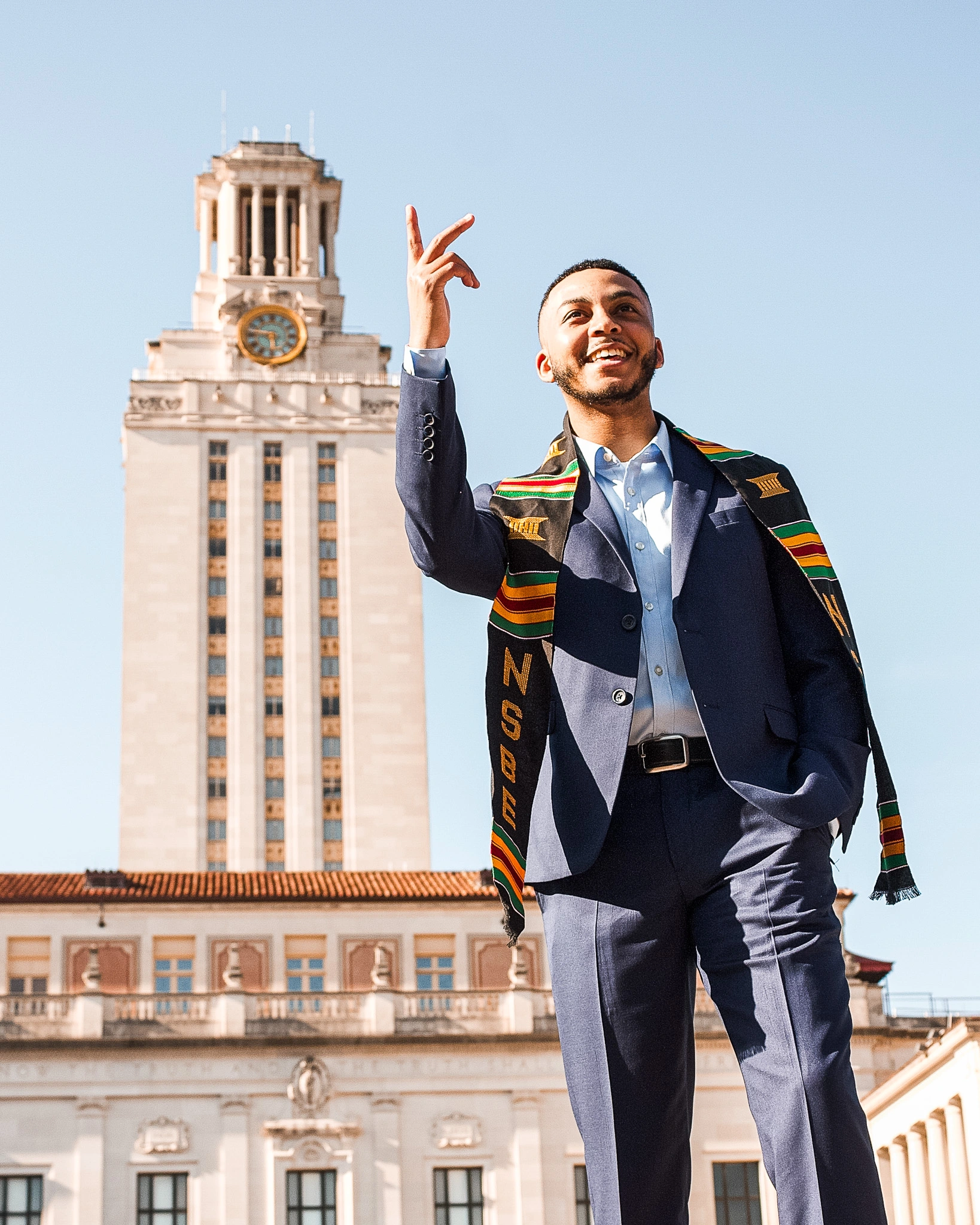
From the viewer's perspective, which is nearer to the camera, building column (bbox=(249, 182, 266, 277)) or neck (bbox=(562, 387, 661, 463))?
neck (bbox=(562, 387, 661, 463))

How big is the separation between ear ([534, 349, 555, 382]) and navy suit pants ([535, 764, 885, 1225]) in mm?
1236

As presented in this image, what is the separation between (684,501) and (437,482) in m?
0.73

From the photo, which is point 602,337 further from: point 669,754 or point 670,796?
point 670,796

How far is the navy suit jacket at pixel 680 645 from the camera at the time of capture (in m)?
4.58

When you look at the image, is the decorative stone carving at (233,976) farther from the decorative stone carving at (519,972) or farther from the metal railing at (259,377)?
the metal railing at (259,377)

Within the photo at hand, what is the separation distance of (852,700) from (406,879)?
174 ft

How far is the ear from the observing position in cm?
524

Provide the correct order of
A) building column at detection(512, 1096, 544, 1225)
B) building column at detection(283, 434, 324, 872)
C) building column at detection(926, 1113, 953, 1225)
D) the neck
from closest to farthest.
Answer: the neck → building column at detection(926, 1113, 953, 1225) → building column at detection(512, 1096, 544, 1225) → building column at detection(283, 434, 324, 872)

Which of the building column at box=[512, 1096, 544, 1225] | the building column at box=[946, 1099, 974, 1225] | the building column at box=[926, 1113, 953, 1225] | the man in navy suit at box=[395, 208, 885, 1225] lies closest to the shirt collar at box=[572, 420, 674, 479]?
the man in navy suit at box=[395, 208, 885, 1225]

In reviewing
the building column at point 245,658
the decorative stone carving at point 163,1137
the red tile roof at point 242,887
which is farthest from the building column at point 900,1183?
the building column at point 245,658

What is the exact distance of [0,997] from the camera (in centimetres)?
4988

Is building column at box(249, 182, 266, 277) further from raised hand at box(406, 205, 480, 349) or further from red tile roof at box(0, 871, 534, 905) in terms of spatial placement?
raised hand at box(406, 205, 480, 349)

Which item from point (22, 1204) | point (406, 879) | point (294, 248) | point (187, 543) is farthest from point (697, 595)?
point (294, 248)

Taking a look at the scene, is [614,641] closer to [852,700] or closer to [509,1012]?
[852,700]
